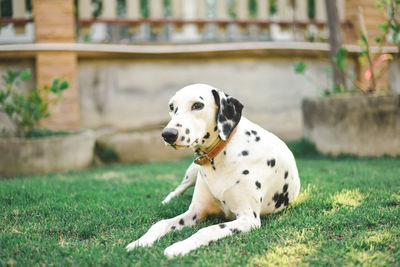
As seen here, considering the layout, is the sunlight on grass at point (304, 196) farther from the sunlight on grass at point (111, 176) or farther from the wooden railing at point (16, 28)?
the wooden railing at point (16, 28)

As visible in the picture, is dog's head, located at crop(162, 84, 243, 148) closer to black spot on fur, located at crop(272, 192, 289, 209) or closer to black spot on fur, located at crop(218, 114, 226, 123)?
black spot on fur, located at crop(218, 114, 226, 123)

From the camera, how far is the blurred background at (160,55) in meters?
7.11

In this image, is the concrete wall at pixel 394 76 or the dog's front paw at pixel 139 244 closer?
the dog's front paw at pixel 139 244

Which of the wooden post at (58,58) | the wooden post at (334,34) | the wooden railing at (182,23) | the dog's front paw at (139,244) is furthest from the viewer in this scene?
the wooden railing at (182,23)

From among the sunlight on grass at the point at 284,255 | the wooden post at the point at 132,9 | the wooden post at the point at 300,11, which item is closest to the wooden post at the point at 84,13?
the wooden post at the point at 132,9

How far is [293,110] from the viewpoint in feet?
27.3

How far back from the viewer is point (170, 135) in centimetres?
247

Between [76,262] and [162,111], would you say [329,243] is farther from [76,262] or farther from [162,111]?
[162,111]

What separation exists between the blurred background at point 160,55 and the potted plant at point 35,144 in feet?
3.49

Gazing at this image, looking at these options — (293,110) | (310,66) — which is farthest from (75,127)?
(310,66)

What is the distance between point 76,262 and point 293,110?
22.5 ft

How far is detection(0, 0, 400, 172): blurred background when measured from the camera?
Result: 7109 mm

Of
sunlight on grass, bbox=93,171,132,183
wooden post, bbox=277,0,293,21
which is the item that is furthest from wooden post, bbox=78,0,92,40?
wooden post, bbox=277,0,293,21

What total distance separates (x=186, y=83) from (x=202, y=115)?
5.32 metres
